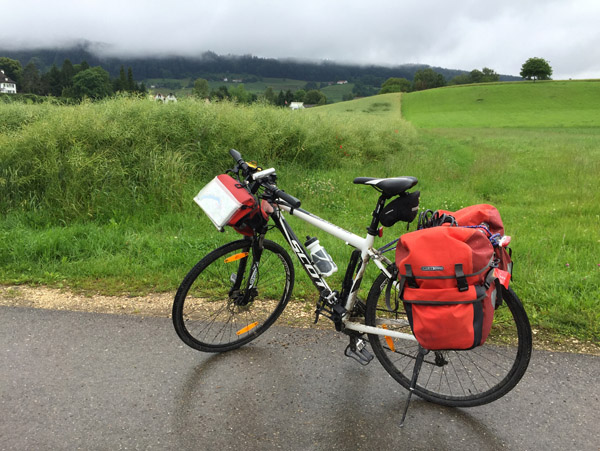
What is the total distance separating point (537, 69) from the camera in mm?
97500

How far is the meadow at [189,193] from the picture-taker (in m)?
4.82

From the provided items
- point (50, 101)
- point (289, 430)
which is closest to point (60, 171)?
point (50, 101)

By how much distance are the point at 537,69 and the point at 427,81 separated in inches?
930

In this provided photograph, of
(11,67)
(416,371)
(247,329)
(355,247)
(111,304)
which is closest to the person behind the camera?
(416,371)

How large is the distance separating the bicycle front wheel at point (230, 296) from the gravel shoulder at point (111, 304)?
0.36 metres

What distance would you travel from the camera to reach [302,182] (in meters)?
9.41

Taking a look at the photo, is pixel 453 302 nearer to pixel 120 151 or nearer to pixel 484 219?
pixel 484 219

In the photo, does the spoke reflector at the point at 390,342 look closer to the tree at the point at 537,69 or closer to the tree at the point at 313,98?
the tree at the point at 313,98

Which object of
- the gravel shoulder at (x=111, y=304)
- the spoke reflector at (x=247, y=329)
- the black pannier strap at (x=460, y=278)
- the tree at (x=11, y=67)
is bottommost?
the gravel shoulder at (x=111, y=304)

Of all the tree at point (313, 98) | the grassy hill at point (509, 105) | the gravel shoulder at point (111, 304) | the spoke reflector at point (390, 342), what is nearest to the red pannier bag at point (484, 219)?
the spoke reflector at point (390, 342)

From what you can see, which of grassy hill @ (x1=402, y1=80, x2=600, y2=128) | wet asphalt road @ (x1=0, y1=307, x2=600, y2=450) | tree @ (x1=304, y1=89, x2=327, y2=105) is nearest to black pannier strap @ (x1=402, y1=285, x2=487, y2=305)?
wet asphalt road @ (x1=0, y1=307, x2=600, y2=450)

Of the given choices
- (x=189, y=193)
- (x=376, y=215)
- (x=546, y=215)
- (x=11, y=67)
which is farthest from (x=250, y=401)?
(x=11, y=67)

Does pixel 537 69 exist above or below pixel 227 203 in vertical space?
above

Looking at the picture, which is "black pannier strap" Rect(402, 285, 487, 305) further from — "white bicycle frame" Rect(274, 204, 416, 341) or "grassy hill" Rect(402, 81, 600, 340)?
"grassy hill" Rect(402, 81, 600, 340)
